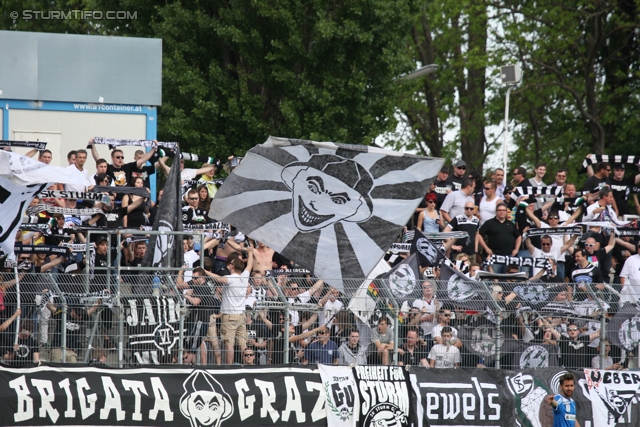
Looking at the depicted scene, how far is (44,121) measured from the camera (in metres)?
18.6

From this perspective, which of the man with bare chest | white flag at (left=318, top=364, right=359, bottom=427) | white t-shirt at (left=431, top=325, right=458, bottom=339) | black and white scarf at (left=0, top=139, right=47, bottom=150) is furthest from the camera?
black and white scarf at (left=0, top=139, right=47, bottom=150)

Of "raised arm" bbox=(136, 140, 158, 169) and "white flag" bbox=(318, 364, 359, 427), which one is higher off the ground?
"raised arm" bbox=(136, 140, 158, 169)

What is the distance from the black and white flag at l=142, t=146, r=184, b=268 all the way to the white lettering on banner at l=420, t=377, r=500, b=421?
3536 mm

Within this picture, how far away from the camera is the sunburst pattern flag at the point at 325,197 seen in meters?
12.9

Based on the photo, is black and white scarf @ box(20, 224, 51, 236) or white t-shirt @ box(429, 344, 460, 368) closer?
white t-shirt @ box(429, 344, 460, 368)

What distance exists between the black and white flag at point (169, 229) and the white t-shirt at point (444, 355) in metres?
3.40

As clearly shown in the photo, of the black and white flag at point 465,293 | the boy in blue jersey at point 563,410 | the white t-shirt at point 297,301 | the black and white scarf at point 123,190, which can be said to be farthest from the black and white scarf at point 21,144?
the boy in blue jersey at point 563,410

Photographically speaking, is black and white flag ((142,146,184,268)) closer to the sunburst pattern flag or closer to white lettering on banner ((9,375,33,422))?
the sunburst pattern flag

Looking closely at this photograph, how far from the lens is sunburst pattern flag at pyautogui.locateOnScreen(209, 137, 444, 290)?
1291 centimetres

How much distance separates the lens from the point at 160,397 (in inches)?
482

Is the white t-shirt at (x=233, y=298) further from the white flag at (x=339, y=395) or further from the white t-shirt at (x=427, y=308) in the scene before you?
the white t-shirt at (x=427, y=308)

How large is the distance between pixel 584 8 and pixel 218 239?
65.0 ft

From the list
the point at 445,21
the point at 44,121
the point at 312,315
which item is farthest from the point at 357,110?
the point at 312,315

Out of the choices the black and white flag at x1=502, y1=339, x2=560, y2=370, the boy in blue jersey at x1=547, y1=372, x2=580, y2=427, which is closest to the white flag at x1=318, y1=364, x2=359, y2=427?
the black and white flag at x1=502, y1=339, x2=560, y2=370
